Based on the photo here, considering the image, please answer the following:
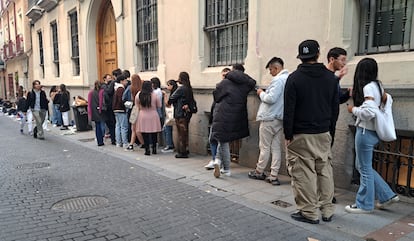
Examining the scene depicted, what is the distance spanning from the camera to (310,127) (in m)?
3.66

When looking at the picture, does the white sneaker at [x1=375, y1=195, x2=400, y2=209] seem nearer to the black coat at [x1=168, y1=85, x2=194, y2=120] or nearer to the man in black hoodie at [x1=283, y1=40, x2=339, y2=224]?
the man in black hoodie at [x1=283, y1=40, x2=339, y2=224]

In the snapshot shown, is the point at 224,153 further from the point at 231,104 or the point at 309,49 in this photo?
the point at 309,49

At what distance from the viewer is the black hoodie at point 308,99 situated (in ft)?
11.9

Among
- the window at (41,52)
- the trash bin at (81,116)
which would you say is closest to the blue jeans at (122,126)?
the trash bin at (81,116)

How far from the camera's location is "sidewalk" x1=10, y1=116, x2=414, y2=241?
11.8 ft

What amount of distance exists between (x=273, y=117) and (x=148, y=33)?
5.68 meters

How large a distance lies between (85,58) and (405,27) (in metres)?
11.3

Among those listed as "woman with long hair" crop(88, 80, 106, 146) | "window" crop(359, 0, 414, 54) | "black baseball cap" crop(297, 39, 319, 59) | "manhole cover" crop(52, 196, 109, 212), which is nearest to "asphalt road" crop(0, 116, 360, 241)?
"manhole cover" crop(52, 196, 109, 212)

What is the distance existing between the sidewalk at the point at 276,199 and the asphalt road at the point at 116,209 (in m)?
0.20

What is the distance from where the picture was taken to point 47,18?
16.8 metres

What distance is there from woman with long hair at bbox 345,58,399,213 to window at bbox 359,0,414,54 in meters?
0.95

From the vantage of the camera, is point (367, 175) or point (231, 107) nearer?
point (367, 175)

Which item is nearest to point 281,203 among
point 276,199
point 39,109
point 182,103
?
point 276,199

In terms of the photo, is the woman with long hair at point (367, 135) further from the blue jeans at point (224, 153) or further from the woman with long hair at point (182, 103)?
the woman with long hair at point (182, 103)
